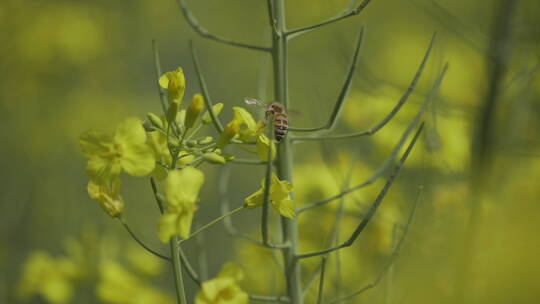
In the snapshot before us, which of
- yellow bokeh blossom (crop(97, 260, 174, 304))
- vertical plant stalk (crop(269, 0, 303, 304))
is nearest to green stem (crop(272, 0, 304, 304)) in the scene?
vertical plant stalk (crop(269, 0, 303, 304))

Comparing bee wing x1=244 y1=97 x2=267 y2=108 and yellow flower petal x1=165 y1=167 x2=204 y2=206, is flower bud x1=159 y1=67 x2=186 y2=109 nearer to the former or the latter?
yellow flower petal x1=165 y1=167 x2=204 y2=206

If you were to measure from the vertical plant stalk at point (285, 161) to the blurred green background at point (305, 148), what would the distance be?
129mm

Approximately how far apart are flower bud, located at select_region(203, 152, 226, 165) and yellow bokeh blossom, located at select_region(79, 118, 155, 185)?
0.10 m

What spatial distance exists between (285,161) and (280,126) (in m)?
0.08

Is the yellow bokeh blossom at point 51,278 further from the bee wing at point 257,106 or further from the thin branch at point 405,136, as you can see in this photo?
the thin branch at point 405,136

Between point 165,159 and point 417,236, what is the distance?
1029 mm

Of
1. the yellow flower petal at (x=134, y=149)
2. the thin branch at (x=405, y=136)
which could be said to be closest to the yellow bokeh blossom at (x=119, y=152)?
the yellow flower petal at (x=134, y=149)

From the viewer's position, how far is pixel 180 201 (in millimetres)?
1054

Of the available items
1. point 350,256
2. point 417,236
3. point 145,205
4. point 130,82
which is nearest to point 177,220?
point 417,236

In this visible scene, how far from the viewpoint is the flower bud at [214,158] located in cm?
115

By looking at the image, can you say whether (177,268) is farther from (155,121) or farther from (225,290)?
→ (155,121)

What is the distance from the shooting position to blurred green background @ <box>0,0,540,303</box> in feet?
5.80

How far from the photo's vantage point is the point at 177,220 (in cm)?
105

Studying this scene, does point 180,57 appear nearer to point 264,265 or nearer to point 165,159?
point 264,265
